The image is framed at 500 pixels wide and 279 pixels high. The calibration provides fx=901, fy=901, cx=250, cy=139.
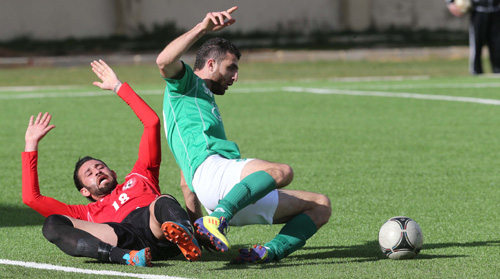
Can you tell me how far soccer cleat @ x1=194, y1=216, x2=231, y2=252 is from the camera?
482cm

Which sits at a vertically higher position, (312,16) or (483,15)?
(483,15)

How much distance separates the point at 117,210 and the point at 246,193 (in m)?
1.26

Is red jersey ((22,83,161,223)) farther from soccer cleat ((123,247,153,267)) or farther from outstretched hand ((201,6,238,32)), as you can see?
outstretched hand ((201,6,238,32))

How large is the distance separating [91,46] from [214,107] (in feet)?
71.6

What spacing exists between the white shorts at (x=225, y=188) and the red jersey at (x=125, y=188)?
0.76 meters

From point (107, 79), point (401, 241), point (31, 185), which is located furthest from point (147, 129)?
point (401, 241)

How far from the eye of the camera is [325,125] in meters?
12.5

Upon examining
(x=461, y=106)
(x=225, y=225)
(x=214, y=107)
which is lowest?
(x=461, y=106)

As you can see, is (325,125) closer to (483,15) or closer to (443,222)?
(443,222)

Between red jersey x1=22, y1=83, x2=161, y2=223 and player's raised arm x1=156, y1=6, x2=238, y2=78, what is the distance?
762mm

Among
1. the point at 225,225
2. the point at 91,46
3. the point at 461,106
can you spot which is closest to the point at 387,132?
the point at 461,106

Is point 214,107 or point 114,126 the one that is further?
point 114,126

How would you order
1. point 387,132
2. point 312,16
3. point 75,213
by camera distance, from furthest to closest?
point 312,16
point 387,132
point 75,213

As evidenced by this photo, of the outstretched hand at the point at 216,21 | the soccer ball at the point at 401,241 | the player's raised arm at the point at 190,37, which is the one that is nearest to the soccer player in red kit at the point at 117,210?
the player's raised arm at the point at 190,37
